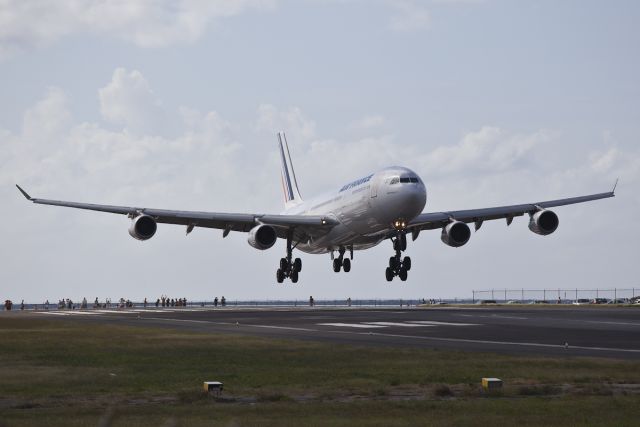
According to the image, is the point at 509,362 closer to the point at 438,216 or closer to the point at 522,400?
the point at 522,400

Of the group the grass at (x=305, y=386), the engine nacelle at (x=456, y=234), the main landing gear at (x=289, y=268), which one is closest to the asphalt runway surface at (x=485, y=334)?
the grass at (x=305, y=386)

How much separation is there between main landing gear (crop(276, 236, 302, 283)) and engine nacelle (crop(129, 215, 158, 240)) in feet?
41.9

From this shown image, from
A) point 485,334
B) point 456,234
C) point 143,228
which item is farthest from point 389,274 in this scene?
point 485,334

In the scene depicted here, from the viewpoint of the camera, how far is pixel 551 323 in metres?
47.9

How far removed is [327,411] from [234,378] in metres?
5.92

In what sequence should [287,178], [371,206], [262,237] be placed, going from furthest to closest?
[287,178]
[262,237]
[371,206]

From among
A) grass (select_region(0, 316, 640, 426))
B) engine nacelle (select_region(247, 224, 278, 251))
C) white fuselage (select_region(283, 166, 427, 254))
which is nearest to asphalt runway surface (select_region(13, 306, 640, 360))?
grass (select_region(0, 316, 640, 426))

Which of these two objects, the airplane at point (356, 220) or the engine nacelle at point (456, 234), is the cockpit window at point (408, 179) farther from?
the engine nacelle at point (456, 234)

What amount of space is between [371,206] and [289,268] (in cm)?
1612

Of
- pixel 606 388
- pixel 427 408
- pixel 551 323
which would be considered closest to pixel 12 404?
pixel 427 408

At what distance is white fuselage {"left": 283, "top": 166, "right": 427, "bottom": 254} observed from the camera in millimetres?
54094

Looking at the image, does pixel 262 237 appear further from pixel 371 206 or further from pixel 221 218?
pixel 371 206

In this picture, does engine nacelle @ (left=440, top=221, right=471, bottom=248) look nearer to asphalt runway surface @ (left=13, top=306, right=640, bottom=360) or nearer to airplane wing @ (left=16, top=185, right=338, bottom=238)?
airplane wing @ (left=16, top=185, right=338, bottom=238)

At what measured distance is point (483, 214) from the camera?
66.6 meters
